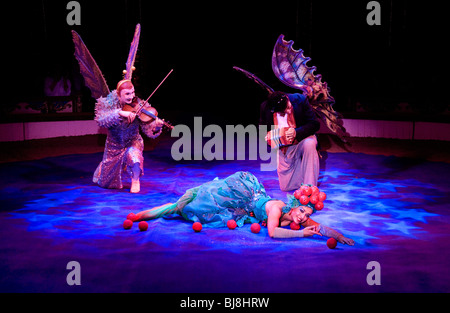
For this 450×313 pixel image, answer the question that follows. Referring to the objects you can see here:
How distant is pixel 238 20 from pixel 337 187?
16.8 feet

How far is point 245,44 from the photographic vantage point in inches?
372

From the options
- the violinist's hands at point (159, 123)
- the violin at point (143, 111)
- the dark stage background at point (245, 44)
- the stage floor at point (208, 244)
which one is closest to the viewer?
Result: the stage floor at point (208, 244)

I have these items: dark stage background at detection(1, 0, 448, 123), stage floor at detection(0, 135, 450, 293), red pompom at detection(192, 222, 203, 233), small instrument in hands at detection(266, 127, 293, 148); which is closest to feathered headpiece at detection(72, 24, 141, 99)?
stage floor at detection(0, 135, 450, 293)

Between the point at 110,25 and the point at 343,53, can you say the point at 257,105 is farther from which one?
the point at 110,25

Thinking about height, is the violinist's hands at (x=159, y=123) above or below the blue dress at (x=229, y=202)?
above

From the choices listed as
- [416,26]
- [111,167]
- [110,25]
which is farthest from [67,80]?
[416,26]

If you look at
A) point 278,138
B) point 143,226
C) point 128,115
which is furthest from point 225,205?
point 128,115

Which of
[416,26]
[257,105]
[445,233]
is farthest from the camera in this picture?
[257,105]

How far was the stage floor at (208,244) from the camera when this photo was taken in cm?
276

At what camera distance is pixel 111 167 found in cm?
514

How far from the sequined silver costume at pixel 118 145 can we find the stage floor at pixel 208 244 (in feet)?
0.55

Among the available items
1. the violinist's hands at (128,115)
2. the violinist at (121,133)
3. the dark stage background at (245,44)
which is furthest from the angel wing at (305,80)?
the dark stage background at (245,44)

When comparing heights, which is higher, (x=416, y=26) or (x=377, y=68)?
(x=416, y=26)

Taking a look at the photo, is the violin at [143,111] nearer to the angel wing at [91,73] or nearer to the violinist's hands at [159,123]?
the violinist's hands at [159,123]
